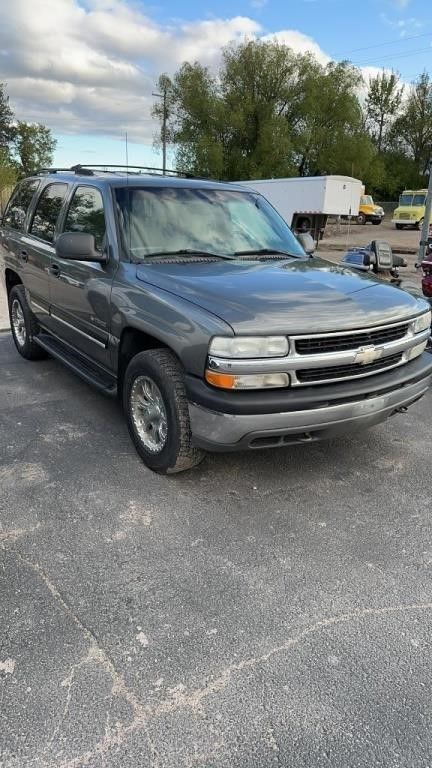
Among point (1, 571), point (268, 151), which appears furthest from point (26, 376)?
point (268, 151)

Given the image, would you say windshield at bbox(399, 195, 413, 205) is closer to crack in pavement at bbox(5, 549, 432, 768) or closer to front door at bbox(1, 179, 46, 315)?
front door at bbox(1, 179, 46, 315)

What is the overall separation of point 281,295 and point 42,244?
2877 millimetres

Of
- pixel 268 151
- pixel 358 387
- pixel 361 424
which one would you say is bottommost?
pixel 361 424

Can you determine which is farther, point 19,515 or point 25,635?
point 19,515

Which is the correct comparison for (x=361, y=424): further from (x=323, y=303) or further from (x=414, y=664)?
(x=414, y=664)

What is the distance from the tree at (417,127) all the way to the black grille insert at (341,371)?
5911 cm

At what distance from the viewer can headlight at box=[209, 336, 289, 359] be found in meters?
2.92

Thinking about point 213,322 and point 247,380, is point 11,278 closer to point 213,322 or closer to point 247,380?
point 213,322

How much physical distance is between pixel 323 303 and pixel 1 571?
2.14 meters

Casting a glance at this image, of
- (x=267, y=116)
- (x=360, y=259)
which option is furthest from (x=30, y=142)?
(x=360, y=259)

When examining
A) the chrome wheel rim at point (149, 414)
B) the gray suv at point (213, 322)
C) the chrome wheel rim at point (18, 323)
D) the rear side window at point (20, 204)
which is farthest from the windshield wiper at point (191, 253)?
the chrome wheel rim at point (18, 323)

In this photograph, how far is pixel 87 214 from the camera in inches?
174

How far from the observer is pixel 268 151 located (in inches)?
1515

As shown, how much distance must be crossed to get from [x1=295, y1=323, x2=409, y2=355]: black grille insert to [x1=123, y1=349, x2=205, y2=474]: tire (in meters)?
0.71
